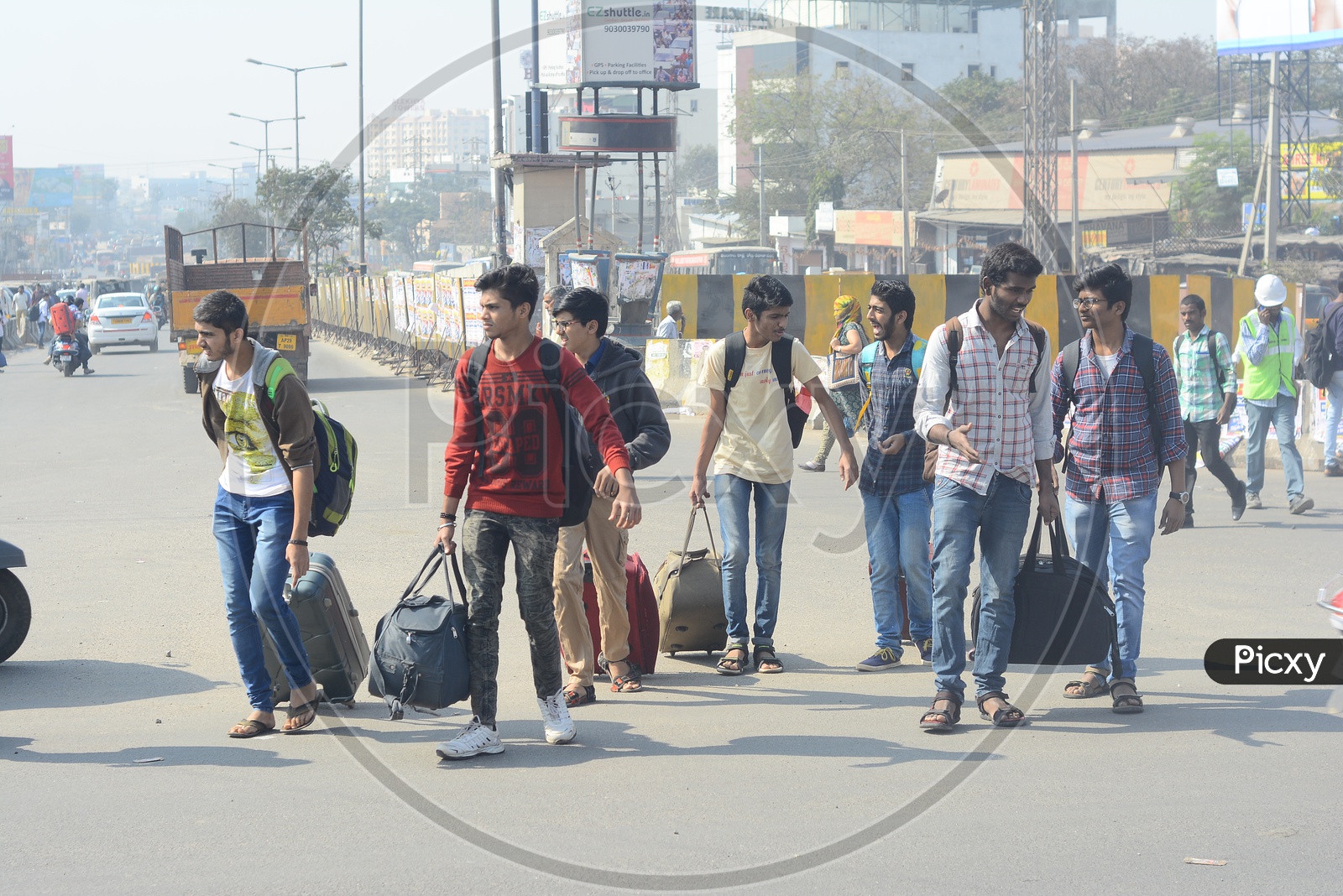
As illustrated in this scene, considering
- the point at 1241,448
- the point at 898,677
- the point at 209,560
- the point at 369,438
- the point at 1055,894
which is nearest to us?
the point at 1055,894

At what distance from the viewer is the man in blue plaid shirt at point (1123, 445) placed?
222 inches

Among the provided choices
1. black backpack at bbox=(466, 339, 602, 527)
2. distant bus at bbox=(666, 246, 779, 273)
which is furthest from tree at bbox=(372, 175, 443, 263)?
black backpack at bbox=(466, 339, 602, 527)

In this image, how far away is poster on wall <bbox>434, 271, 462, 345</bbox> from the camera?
24172 mm

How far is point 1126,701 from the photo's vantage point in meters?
5.60

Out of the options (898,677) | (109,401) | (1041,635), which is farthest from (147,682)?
(109,401)

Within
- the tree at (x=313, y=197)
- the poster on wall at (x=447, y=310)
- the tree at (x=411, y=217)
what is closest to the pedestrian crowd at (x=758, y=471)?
the poster on wall at (x=447, y=310)

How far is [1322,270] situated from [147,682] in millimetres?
37914

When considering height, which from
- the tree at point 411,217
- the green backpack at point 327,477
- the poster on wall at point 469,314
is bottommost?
the green backpack at point 327,477

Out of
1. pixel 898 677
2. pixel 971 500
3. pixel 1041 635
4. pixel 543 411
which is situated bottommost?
pixel 898 677

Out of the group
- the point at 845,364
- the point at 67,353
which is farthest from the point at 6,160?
the point at 845,364

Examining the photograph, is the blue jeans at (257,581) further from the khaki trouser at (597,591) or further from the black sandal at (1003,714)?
the black sandal at (1003,714)

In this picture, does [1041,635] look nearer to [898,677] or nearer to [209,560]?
[898,677]

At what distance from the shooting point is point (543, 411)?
5031 millimetres

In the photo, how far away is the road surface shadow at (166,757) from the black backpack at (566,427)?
1365mm
